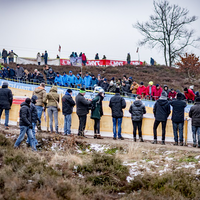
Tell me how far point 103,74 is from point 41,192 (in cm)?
3286

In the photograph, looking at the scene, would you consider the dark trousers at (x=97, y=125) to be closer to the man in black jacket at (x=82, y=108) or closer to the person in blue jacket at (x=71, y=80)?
the man in black jacket at (x=82, y=108)

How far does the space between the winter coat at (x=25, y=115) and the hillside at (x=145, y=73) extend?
26.6 meters

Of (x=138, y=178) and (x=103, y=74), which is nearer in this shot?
(x=138, y=178)

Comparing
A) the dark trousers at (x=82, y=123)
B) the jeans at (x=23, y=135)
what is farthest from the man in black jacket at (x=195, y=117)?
the jeans at (x=23, y=135)

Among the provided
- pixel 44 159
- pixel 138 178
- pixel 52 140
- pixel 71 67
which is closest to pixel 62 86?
pixel 52 140

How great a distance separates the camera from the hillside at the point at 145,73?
38.4 meters

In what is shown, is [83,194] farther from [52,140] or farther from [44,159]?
[52,140]

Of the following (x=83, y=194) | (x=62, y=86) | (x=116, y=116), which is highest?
(x=62, y=86)

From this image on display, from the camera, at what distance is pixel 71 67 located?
4400 centimetres

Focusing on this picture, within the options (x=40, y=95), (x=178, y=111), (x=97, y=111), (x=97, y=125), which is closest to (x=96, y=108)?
(x=97, y=111)

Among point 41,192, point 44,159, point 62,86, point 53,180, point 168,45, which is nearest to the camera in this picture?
point 41,192

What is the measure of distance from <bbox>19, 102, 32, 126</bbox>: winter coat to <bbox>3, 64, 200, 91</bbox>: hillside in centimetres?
2665

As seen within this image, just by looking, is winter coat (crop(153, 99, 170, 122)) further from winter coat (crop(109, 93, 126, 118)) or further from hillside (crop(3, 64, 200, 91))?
hillside (crop(3, 64, 200, 91))

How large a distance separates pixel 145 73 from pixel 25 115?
108ft
